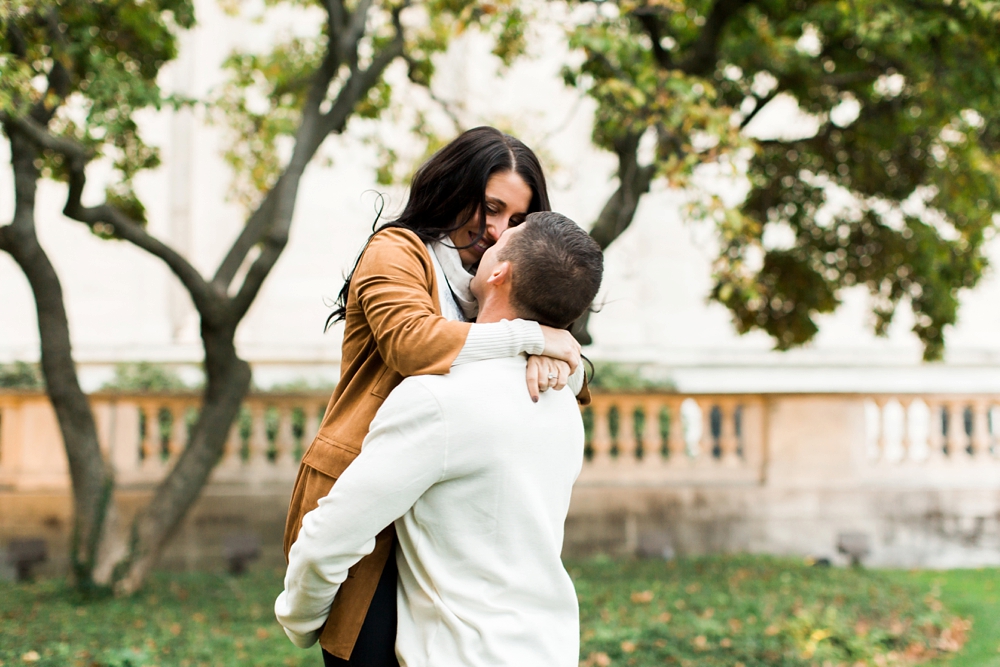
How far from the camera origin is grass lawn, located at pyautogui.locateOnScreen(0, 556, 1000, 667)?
500cm

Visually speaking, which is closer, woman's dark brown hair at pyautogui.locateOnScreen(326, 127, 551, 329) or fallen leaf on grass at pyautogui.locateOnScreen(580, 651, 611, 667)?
woman's dark brown hair at pyautogui.locateOnScreen(326, 127, 551, 329)

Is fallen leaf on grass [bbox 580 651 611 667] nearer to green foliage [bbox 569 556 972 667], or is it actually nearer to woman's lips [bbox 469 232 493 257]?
green foliage [bbox 569 556 972 667]

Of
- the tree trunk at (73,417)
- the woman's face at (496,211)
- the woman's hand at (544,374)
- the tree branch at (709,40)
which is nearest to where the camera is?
the woman's hand at (544,374)

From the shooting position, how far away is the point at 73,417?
6.20 meters

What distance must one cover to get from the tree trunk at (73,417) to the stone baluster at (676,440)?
5270 mm

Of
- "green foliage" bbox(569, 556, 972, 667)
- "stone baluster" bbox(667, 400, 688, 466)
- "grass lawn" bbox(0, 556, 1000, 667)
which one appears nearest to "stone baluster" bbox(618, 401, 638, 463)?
"stone baluster" bbox(667, 400, 688, 466)

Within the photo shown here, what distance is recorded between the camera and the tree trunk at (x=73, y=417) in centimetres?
593

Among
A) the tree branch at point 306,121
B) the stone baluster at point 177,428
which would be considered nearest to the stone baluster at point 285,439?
the stone baluster at point 177,428

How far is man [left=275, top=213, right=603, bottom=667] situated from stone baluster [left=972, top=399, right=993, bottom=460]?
8437mm

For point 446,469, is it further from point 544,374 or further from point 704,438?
point 704,438

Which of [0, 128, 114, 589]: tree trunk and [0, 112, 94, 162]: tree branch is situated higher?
[0, 112, 94, 162]: tree branch

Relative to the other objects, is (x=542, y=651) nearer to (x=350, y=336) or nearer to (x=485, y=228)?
(x=350, y=336)

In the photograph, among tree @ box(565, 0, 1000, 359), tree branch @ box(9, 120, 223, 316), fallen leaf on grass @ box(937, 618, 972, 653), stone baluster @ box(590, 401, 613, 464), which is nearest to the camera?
tree branch @ box(9, 120, 223, 316)

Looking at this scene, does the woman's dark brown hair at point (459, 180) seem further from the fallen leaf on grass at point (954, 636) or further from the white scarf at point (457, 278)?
the fallen leaf on grass at point (954, 636)
